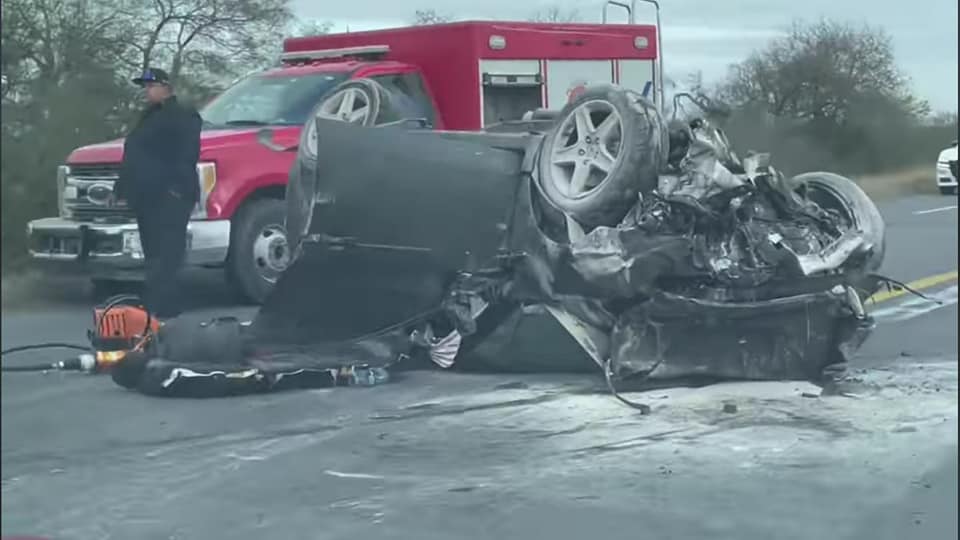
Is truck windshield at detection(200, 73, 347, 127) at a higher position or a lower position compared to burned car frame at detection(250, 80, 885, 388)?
higher

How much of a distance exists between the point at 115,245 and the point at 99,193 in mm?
445

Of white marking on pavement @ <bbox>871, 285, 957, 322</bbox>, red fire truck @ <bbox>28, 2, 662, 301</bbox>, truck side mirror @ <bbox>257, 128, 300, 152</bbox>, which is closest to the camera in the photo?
red fire truck @ <bbox>28, 2, 662, 301</bbox>

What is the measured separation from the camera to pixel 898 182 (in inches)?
280

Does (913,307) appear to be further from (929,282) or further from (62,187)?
(62,187)

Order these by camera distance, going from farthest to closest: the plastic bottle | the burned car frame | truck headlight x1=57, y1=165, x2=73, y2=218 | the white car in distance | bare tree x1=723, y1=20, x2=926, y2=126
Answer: the white car in distance → the plastic bottle → bare tree x1=723, y1=20, x2=926, y2=126 → the burned car frame → truck headlight x1=57, y1=165, x2=73, y2=218

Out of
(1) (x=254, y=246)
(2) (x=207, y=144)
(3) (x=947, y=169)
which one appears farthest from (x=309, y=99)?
(3) (x=947, y=169)

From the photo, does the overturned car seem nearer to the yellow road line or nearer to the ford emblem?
the ford emblem

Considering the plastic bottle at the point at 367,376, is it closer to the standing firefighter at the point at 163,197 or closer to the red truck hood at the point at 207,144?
the standing firefighter at the point at 163,197

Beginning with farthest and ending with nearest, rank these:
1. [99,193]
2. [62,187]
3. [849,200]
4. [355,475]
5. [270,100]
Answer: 1. [849,200]
2. [270,100]
3. [99,193]
4. [62,187]
5. [355,475]

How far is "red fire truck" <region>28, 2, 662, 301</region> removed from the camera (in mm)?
6070

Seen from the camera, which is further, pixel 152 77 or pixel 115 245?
pixel 115 245

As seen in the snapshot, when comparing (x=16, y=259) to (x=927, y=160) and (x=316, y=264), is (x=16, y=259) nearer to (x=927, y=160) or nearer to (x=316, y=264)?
(x=316, y=264)

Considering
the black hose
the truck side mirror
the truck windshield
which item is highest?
the truck windshield

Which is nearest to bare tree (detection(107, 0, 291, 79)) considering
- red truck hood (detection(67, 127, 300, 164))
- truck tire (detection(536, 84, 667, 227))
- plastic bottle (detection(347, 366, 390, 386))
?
red truck hood (detection(67, 127, 300, 164))
